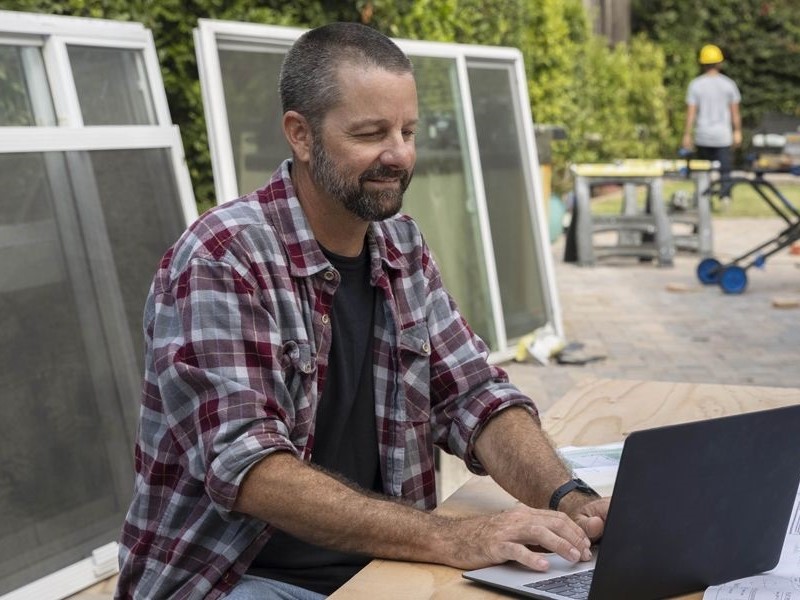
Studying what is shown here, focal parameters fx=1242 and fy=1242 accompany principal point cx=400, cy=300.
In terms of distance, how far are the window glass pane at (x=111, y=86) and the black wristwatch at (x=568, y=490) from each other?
2389 mm

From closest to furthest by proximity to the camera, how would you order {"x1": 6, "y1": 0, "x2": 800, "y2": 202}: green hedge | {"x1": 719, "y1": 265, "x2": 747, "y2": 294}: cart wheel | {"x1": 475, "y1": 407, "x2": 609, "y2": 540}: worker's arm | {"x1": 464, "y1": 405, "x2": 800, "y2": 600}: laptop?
{"x1": 464, "y1": 405, "x2": 800, "y2": 600}: laptop
{"x1": 475, "y1": 407, "x2": 609, "y2": 540}: worker's arm
{"x1": 6, "y1": 0, "x2": 800, "y2": 202}: green hedge
{"x1": 719, "y1": 265, "x2": 747, "y2": 294}: cart wheel

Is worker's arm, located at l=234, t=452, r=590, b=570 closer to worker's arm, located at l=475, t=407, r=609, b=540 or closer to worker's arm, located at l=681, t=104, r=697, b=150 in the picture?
worker's arm, located at l=475, t=407, r=609, b=540

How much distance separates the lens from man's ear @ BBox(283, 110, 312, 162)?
7.38ft

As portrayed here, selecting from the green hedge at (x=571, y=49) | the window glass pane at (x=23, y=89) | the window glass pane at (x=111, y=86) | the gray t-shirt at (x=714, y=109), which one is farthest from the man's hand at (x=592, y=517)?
the gray t-shirt at (x=714, y=109)

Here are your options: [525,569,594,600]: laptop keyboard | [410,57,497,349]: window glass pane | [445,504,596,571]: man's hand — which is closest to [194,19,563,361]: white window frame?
[410,57,497,349]: window glass pane

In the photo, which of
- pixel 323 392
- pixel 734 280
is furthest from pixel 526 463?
pixel 734 280

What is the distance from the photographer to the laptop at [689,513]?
1546 mm

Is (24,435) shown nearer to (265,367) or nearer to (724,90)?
(265,367)

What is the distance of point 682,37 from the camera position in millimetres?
22844

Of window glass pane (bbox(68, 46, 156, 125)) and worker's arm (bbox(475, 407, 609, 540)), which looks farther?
window glass pane (bbox(68, 46, 156, 125))

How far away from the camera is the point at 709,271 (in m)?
10.4

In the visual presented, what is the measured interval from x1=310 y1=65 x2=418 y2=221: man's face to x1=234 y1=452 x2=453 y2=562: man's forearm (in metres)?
0.52

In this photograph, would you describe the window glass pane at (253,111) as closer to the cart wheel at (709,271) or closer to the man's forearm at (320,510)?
the man's forearm at (320,510)

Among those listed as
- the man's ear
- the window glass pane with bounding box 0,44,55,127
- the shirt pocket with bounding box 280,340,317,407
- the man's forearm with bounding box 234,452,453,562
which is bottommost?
the man's forearm with bounding box 234,452,453,562
